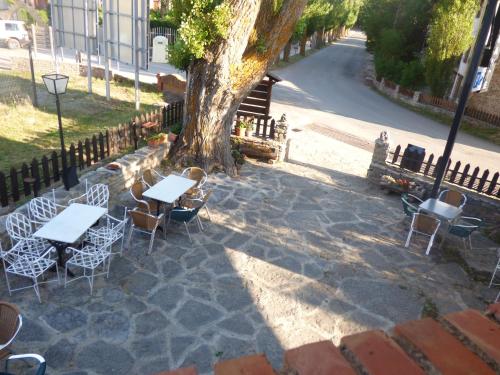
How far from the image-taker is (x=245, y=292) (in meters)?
6.34

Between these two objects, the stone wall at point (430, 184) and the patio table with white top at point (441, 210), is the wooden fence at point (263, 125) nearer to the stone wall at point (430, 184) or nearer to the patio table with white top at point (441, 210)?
the stone wall at point (430, 184)

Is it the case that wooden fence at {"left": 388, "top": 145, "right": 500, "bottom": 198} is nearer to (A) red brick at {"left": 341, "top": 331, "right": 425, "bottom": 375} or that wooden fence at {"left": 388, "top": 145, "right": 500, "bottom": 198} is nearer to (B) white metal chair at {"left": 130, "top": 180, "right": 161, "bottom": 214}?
(B) white metal chair at {"left": 130, "top": 180, "right": 161, "bottom": 214}

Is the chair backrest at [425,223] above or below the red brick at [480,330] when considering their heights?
below

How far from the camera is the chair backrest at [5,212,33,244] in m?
5.99

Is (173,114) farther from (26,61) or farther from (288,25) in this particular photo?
(26,61)

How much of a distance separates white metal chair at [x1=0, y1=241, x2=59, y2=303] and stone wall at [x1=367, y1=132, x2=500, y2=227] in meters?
8.71

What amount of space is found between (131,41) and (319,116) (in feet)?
31.8

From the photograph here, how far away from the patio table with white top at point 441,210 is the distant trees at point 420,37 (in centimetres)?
1811

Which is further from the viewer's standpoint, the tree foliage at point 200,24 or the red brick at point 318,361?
the tree foliage at point 200,24

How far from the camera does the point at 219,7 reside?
8617 millimetres

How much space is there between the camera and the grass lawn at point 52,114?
1085 centimetres

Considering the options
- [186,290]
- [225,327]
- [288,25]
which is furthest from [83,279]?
[288,25]

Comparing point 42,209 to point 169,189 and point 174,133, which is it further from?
point 174,133

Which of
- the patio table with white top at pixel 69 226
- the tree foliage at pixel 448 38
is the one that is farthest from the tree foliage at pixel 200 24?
the tree foliage at pixel 448 38
